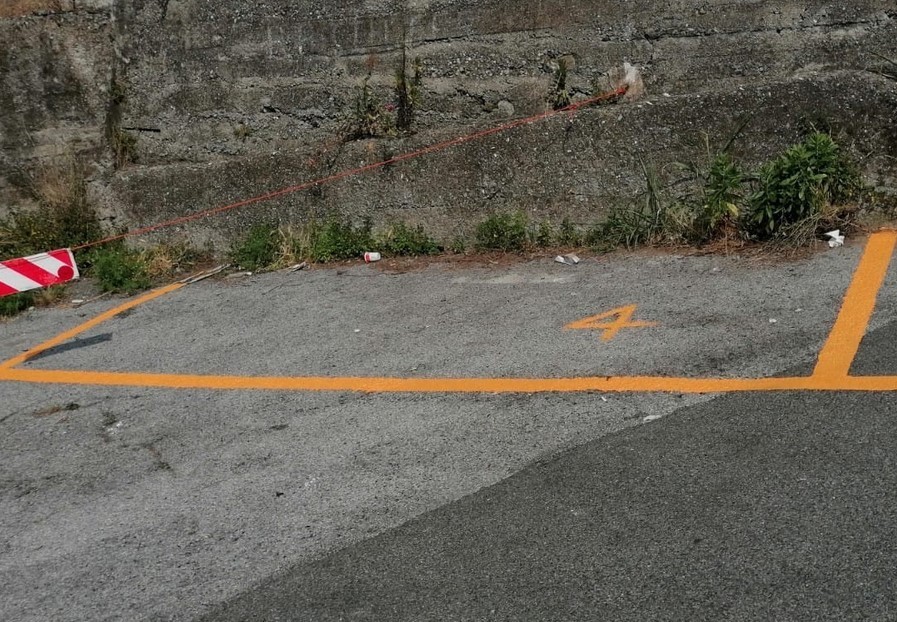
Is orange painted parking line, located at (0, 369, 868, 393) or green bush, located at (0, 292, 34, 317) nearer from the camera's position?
orange painted parking line, located at (0, 369, 868, 393)

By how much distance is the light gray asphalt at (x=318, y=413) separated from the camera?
4.30m

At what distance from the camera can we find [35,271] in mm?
7383

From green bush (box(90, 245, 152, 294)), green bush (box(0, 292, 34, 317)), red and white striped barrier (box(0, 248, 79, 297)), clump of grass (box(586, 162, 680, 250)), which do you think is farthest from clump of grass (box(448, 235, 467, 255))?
green bush (box(0, 292, 34, 317))

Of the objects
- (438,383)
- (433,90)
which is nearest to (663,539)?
(438,383)

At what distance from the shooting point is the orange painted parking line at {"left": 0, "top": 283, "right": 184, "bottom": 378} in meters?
7.70

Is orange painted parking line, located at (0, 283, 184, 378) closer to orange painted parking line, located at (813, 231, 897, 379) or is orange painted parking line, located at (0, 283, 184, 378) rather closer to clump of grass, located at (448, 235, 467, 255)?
clump of grass, located at (448, 235, 467, 255)

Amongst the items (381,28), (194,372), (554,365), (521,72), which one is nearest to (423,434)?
(554,365)

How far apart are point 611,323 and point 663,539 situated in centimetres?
274

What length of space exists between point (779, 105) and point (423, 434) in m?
4.56

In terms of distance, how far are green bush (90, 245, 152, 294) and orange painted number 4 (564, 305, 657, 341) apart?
16.7 feet

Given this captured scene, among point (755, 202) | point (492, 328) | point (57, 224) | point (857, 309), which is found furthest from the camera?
point (57, 224)

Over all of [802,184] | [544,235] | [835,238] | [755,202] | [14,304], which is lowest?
[14,304]

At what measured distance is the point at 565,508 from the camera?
4141 millimetres

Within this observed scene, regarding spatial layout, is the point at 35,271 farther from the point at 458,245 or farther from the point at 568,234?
the point at 568,234
